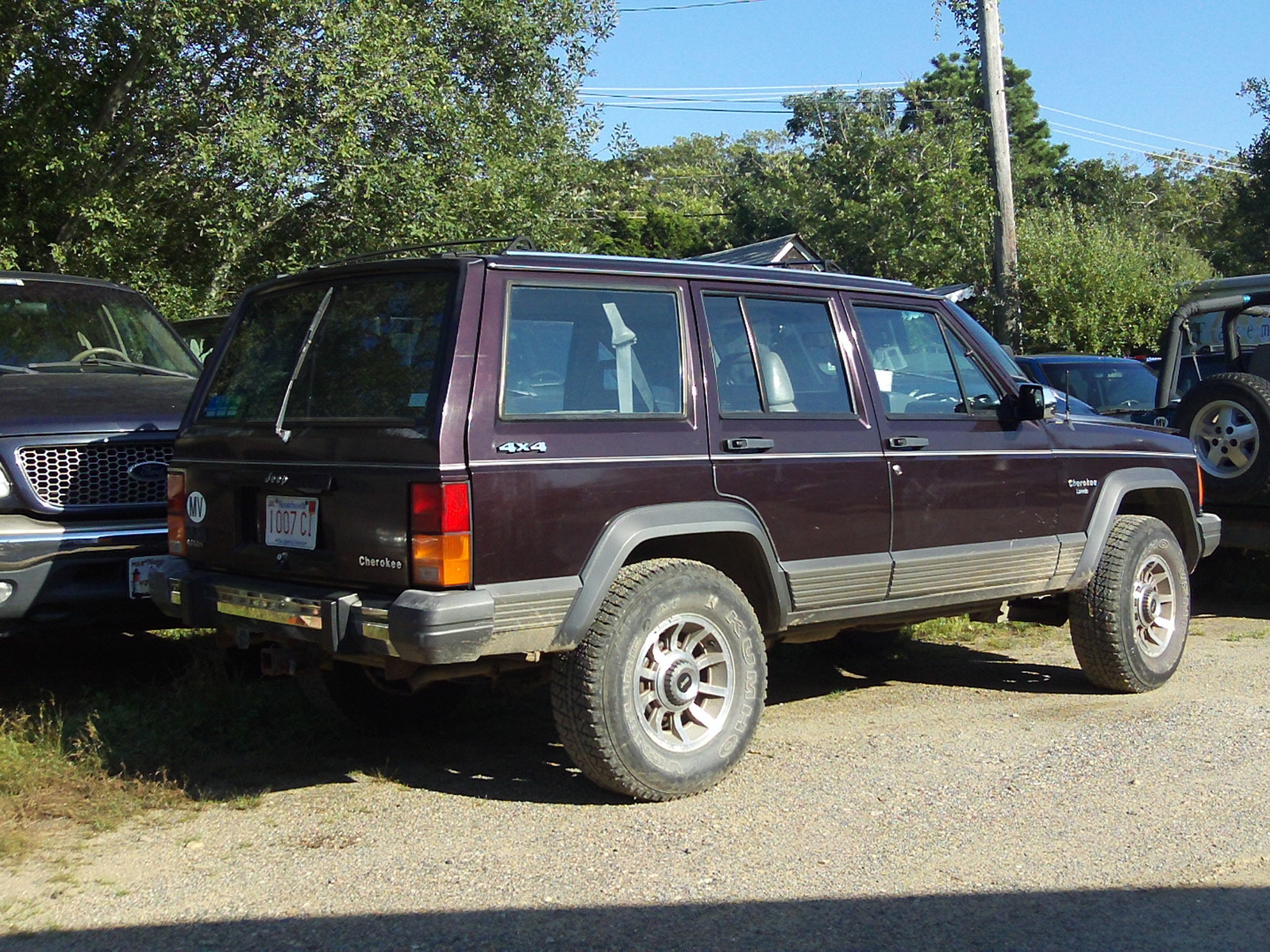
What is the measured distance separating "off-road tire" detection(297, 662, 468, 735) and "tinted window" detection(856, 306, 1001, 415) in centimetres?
237

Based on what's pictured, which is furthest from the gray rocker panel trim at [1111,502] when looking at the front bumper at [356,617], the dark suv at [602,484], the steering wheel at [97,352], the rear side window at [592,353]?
the steering wheel at [97,352]

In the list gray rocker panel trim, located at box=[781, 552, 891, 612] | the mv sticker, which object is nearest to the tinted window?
the mv sticker

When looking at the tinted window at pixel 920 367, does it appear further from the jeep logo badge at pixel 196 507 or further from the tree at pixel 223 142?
the tree at pixel 223 142

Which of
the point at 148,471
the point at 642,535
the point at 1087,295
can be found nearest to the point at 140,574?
the point at 148,471

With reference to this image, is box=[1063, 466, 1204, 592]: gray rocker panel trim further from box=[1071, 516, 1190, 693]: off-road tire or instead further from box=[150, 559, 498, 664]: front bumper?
box=[150, 559, 498, 664]: front bumper

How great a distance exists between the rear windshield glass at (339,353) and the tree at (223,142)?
652cm

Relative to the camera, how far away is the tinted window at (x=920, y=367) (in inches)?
227

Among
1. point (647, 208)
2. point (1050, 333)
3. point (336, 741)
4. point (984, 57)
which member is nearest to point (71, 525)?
point (336, 741)

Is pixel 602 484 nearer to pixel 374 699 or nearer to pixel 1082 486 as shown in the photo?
pixel 374 699

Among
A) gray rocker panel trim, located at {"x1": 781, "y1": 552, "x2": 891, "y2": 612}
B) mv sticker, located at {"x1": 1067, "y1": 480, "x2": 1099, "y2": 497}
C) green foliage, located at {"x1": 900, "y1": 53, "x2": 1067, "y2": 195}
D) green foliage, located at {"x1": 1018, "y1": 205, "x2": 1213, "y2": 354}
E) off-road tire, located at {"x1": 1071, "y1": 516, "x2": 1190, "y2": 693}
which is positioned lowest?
off-road tire, located at {"x1": 1071, "y1": 516, "x2": 1190, "y2": 693}

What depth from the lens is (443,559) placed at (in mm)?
4223

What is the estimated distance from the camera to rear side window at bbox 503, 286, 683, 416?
4559 millimetres

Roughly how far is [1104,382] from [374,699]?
9.61 m

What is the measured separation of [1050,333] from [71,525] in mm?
18269
